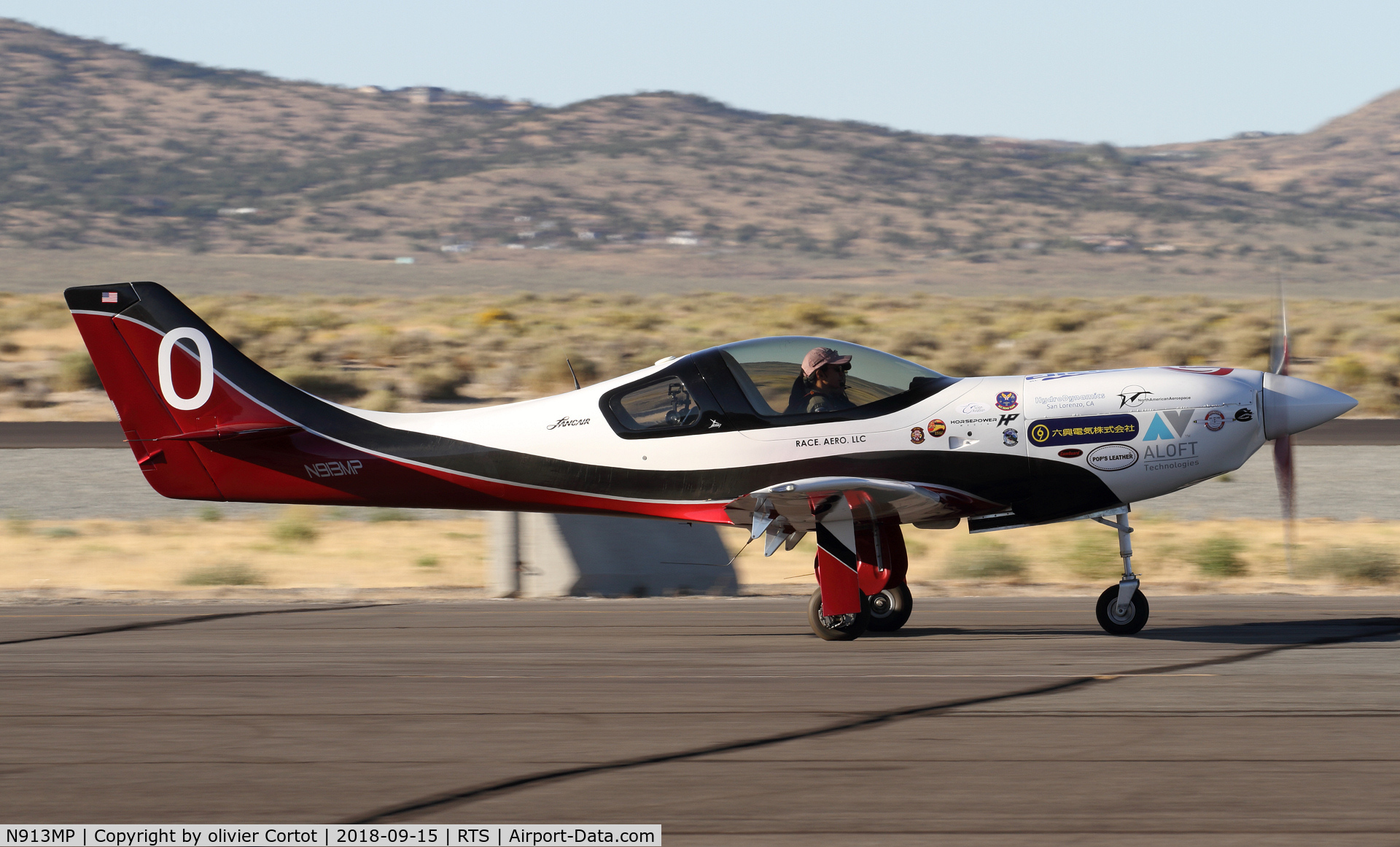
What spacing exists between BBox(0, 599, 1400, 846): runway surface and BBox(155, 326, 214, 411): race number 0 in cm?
179

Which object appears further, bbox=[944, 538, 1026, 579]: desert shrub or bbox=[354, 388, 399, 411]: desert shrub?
bbox=[354, 388, 399, 411]: desert shrub

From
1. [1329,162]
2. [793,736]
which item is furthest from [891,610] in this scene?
[1329,162]

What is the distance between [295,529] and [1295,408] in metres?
12.8

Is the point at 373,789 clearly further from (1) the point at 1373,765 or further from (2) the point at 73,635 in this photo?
(2) the point at 73,635

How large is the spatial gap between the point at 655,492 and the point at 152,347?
430 cm

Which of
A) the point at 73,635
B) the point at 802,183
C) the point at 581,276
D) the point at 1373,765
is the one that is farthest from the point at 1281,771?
the point at 802,183

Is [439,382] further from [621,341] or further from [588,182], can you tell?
[588,182]

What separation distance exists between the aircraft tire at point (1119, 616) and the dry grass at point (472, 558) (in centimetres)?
344

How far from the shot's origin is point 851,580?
9805 millimetres

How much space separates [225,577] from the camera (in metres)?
15.1

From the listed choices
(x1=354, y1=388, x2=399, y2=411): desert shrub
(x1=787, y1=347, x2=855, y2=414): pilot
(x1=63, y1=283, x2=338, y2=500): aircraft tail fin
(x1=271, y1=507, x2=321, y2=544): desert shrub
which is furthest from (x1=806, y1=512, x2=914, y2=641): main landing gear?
(x1=354, y1=388, x2=399, y2=411): desert shrub

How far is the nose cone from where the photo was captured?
961 centimetres

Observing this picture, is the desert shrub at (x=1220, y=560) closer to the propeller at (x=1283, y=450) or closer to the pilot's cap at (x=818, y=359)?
the propeller at (x=1283, y=450)

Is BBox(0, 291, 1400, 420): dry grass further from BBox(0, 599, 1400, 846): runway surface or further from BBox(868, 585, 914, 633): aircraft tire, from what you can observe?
BBox(0, 599, 1400, 846): runway surface
